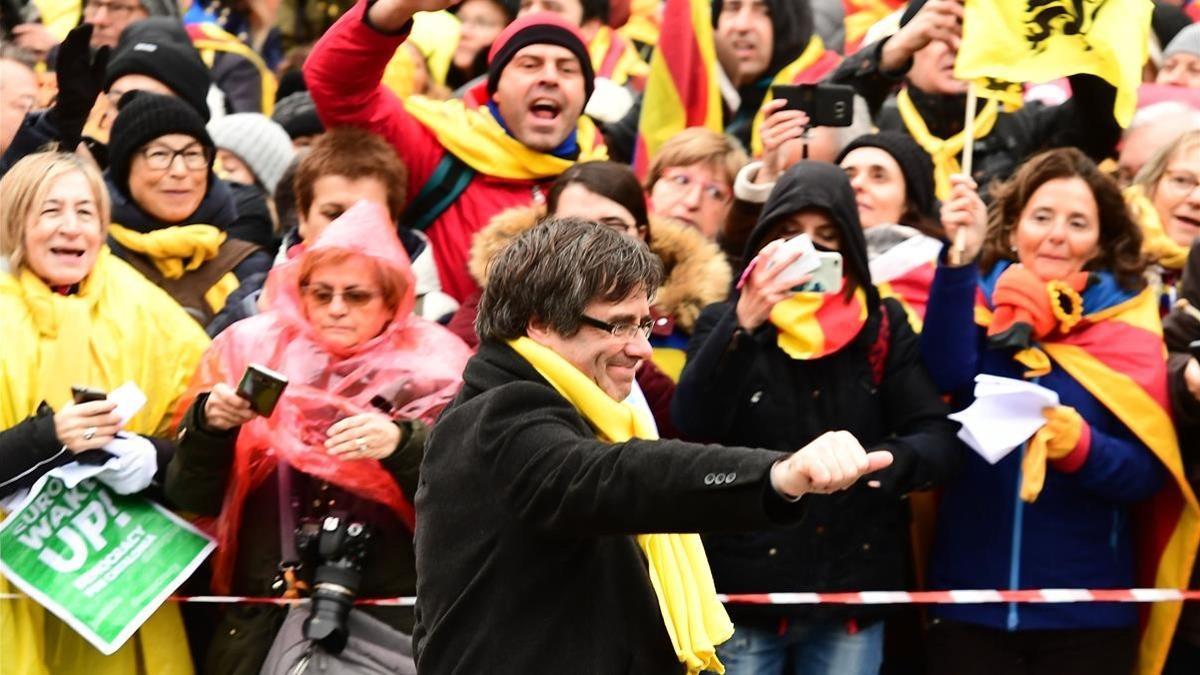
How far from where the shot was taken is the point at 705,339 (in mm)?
6312

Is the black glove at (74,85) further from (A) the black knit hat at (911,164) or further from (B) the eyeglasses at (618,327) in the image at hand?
(B) the eyeglasses at (618,327)

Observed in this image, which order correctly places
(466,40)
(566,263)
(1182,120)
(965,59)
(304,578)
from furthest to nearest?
(466,40)
(1182,120)
(965,59)
(304,578)
(566,263)

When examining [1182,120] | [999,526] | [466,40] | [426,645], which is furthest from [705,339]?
[466,40]

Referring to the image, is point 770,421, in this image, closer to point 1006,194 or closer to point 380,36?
point 1006,194

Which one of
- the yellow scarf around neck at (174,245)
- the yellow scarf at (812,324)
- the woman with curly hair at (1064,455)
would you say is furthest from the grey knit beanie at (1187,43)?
the yellow scarf around neck at (174,245)

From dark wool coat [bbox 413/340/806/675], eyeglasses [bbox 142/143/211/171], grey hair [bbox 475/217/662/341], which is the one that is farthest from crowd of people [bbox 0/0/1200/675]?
dark wool coat [bbox 413/340/806/675]

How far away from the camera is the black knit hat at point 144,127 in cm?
754

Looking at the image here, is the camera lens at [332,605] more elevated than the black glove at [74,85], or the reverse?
the black glove at [74,85]

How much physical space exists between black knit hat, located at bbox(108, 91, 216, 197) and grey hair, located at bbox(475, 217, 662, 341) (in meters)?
Answer: 3.35

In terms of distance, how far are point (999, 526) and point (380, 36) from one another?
259 cm

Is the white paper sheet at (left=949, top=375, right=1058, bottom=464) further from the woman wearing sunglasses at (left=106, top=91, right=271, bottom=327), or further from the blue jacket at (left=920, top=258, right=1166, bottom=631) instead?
the woman wearing sunglasses at (left=106, top=91, right=271, bottom=327)

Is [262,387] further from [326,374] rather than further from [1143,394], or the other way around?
[1143,394]

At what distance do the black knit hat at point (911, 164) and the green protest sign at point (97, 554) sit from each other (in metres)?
2.71

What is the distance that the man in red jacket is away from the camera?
7.32m
